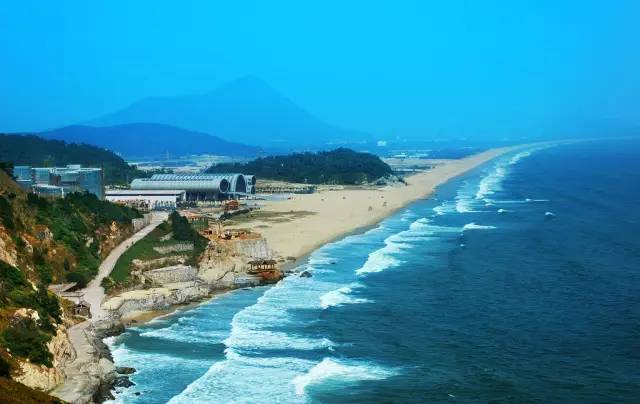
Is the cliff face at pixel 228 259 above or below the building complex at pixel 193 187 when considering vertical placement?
below

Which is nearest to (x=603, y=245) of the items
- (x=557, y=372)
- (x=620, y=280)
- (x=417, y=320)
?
(x=620, y=280)

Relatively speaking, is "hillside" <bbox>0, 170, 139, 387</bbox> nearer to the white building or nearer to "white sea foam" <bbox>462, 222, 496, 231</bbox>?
the white building

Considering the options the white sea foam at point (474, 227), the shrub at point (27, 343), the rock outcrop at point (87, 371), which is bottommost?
the rock outcrop at point (87, 371)

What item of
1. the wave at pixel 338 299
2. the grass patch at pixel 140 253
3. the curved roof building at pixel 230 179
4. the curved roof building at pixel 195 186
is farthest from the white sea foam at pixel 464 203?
the wave at pixel 338 299

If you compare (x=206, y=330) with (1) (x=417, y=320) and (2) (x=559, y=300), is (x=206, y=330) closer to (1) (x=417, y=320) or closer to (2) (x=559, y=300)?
(1) (x=417, y=320)

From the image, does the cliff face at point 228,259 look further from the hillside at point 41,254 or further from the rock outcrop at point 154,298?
the hillside at point 41,254
